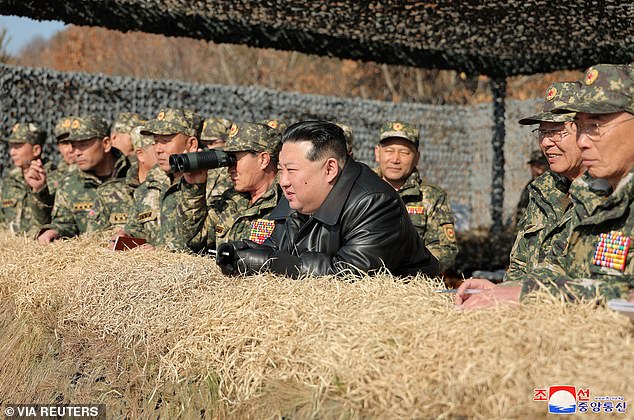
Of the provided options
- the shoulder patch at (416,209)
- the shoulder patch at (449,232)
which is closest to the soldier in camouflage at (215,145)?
the shoulder patch at (416,209)

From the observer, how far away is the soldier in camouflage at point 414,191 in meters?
5.59

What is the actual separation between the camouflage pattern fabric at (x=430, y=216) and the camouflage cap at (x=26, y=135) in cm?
407

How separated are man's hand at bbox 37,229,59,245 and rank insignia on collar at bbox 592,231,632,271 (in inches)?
149

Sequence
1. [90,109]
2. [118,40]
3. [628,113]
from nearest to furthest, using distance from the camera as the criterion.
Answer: [628,113]
[90,109]
[118,40]

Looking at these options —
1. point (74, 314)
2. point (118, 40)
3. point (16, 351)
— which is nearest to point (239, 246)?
point (74, 314)

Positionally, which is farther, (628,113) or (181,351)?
(181,351)

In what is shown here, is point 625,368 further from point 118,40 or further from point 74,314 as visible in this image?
point 118,40

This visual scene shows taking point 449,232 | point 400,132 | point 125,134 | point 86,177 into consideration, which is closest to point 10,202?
point 125,134

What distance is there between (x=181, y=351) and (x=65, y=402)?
0.90 metres

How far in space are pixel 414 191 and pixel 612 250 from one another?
2.91m

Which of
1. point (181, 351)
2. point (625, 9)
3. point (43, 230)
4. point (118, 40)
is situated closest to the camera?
point (181, 351)

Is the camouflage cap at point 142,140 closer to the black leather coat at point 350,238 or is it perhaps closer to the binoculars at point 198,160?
the binoculars at point 198,160

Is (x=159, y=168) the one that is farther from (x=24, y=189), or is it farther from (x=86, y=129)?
(x=24, y=189)

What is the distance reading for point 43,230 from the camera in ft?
19.3
